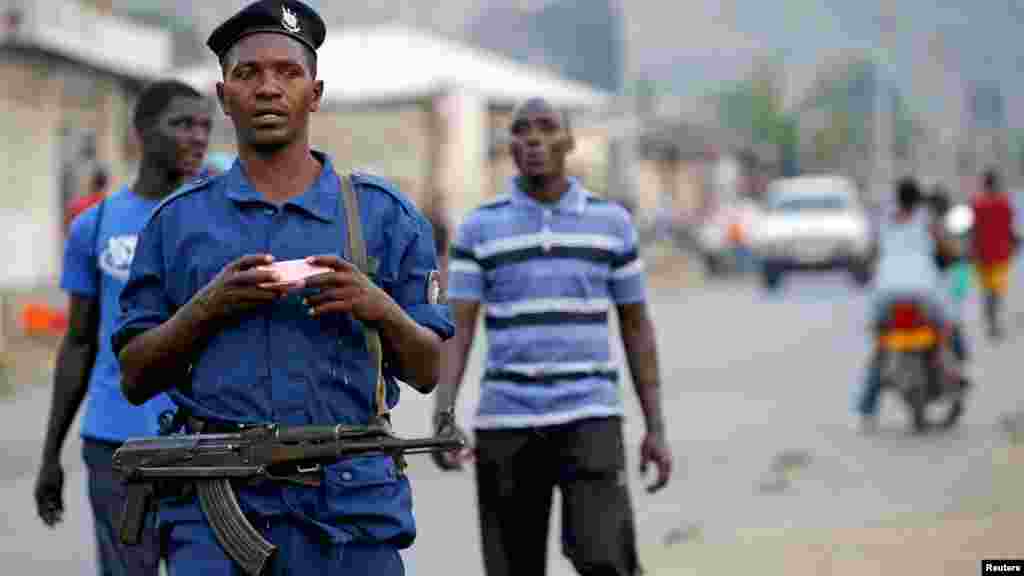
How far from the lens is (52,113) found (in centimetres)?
2848

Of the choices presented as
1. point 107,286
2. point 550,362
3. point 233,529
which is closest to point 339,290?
point 233,529

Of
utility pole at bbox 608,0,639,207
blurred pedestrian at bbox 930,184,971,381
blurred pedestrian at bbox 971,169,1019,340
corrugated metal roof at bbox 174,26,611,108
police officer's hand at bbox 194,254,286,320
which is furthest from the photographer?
utility pole at bbox 608,0,639,207

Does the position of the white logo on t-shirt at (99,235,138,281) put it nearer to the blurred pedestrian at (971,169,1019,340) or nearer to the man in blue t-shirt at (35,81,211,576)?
the man in blue t-shirt at (35,81,211,576)

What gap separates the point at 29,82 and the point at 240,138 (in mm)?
24635

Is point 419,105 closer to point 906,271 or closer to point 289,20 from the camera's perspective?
point 906,271

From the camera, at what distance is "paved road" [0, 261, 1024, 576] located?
9133mm

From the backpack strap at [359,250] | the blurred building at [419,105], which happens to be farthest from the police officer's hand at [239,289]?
the blurred building at [419,105]

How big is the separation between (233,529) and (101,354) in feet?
7.05

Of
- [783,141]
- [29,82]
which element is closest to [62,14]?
[29,82]

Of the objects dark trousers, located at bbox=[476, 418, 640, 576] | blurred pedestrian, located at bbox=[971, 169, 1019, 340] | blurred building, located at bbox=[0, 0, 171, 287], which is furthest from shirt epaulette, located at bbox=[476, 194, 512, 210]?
blurred building, located at bbox=[0, 0, 171, 287]

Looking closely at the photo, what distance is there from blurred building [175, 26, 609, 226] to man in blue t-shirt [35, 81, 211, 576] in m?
29.0

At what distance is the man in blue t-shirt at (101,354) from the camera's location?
5637mm

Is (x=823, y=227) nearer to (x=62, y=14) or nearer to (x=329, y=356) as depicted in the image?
(x=62, y=14)

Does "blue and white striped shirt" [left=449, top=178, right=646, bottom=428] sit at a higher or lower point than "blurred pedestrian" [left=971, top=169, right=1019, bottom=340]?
higher
